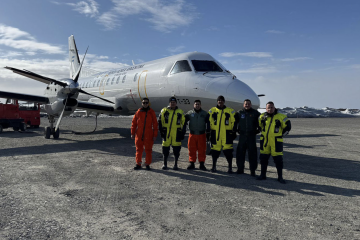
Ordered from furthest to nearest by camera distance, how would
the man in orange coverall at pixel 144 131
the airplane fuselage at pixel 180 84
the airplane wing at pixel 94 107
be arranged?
1. the airplane wing at pixel 94 107
2. the airplane fuselage at pixel 180 84
3. the man in orange coverall at pixel 144 131

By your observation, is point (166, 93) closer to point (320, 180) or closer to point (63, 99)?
point (63, 99)

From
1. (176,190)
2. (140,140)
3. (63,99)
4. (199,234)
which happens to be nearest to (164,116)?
(140,140)

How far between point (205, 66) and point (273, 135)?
471 cm

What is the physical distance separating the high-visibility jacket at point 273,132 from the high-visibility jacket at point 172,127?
1.96m

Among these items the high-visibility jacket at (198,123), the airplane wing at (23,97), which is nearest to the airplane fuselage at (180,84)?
the high-visibility jacket at (198,123)

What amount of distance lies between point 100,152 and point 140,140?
2721 millimetres

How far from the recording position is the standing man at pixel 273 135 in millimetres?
5445

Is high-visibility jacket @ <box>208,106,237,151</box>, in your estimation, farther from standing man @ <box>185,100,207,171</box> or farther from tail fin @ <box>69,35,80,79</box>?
tail fin @ <box>69,35,80,79</box>

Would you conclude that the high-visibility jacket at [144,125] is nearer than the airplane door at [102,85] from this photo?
Yes

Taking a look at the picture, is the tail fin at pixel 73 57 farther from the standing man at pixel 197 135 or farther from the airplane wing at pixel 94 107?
the standing man at pixel 197 135

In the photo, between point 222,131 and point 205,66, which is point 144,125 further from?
point 205,66

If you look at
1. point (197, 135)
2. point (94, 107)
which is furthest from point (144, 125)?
point (94, 107)

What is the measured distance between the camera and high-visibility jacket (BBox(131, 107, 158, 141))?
658 centimetres

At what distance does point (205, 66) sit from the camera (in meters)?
9.52
